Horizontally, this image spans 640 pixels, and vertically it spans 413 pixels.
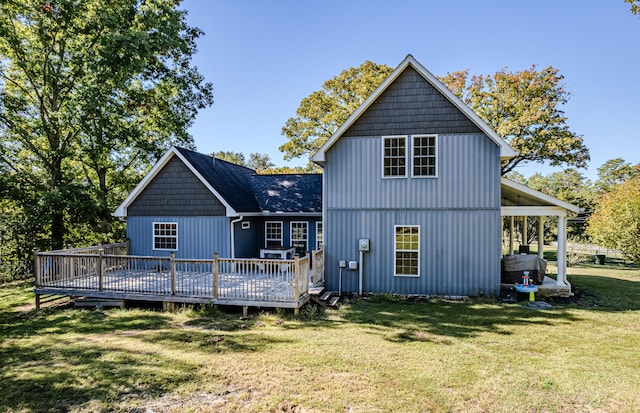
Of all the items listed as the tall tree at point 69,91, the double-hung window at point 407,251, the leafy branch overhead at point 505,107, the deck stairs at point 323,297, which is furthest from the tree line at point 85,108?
the double-hung window at point 407,251

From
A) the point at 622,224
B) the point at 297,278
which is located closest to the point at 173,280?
the point at 297,278

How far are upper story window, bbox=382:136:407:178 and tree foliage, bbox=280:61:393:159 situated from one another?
46.3 feet

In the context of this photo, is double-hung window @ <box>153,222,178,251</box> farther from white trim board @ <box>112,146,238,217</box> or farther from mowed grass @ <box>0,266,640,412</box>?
mowed grass @ <box>0,266,640,412</box>

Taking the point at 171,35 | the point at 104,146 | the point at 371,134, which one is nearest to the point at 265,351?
the point at 371,134

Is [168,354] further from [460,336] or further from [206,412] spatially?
[460,336]

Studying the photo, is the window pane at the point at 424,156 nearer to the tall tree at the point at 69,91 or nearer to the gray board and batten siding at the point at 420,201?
the gray board and batten siding at the point at 420,201

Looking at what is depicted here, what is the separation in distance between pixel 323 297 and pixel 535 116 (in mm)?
21318

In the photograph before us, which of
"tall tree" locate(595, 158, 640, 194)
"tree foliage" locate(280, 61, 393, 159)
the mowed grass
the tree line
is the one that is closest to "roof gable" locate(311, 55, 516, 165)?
the mowed grass

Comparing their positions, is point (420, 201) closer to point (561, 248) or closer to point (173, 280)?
point (561, 248)

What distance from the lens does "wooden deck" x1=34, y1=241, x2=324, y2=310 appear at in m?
9.77

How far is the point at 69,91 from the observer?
57.8 ft

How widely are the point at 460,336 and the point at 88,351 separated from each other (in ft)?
26.3

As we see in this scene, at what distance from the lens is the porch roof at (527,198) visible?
11.1m

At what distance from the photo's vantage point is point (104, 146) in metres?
18.3
